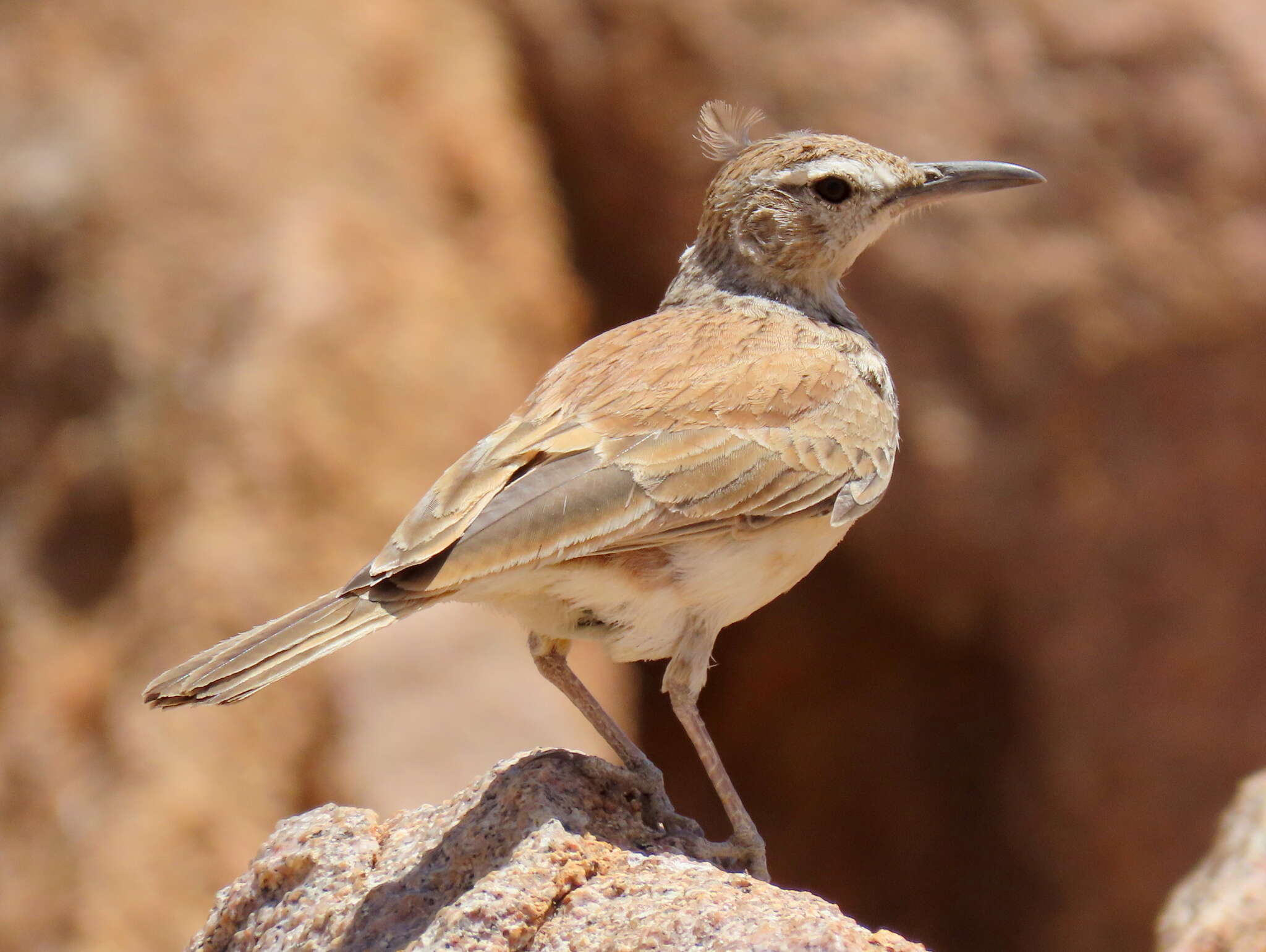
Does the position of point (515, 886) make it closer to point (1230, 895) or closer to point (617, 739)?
point (617, 739)

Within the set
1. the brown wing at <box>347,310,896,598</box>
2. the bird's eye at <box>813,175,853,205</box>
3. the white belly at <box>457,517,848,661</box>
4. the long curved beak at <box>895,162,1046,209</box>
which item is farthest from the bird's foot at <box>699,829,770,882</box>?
the long curved beak at <box>895,162,1046,209</box>

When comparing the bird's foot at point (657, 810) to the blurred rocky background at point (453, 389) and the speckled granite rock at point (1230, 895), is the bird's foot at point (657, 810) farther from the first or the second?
the blurred rocky background at point (453, 389)

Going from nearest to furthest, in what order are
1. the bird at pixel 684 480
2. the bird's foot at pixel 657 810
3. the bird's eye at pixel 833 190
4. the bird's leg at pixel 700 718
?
1. the bird at pixel 684 480
2. the bird's foot at pixel 657 810
3. the bird's leg at pixel 700 718
4. the bird's eye at pixel 833 190

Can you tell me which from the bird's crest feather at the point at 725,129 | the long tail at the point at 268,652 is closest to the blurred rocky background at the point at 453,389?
the bird's crest feather at the point at 725,129

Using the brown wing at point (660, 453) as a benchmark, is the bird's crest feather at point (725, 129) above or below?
above

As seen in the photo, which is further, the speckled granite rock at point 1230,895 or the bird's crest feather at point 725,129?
the bird's crest feather at point 725,129

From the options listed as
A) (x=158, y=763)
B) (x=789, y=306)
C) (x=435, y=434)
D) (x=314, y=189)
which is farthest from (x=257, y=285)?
(x=789, y=306)

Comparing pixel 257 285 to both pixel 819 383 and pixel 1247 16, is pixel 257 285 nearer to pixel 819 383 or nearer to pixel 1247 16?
pixel 819 383

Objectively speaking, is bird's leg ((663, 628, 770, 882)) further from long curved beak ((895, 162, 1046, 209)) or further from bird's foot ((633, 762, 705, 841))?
long curved beak ((895, 162, 1046, 209))
